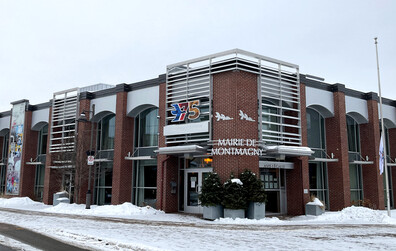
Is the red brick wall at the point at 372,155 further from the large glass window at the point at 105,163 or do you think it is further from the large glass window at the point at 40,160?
the large glass window at the point at 40,160

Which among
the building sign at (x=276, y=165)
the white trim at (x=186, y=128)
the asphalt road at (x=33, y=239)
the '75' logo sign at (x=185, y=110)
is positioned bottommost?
the asphalt road at (x=33, y=239)

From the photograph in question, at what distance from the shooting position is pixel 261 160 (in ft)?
75.2

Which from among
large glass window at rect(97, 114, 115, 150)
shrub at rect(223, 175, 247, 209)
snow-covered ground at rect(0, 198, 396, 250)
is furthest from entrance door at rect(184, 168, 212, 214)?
large glass window at rect(97, 114, 115, 150)

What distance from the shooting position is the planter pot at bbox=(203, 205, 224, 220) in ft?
64.7

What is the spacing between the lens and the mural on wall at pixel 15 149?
1357 inches

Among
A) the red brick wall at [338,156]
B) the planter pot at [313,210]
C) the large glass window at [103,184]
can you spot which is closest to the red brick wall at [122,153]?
the large glass window at [103,184]

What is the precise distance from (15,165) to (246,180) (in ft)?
80.5

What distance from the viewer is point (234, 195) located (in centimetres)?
1934

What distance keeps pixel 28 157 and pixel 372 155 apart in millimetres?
28848

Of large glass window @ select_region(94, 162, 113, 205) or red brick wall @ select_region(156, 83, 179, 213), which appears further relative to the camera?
large glass window @ select_region(94, 162, 113, 205)

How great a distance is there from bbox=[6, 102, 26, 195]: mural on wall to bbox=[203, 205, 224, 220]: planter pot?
71.2ft

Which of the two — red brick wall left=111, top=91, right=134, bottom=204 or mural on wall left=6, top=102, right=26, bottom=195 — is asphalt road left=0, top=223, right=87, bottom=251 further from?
mural on wall left=6, top=102, right=26, bottom=195

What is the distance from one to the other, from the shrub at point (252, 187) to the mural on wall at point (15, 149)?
2339cm

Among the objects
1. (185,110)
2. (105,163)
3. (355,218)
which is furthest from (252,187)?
(105,163)
